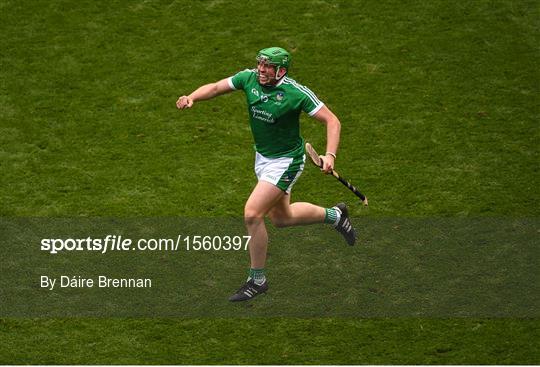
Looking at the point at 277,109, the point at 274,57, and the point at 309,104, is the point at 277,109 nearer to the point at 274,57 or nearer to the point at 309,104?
the point at 309,104

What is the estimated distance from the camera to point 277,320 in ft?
41.7

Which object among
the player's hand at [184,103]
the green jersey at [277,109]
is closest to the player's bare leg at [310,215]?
the green jersey at [277,109]

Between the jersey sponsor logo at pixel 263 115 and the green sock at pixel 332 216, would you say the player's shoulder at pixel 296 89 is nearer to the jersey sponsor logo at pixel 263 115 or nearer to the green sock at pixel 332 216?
the jersey sponsor logo at pixel 263 115

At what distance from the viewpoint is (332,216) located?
13742 mm

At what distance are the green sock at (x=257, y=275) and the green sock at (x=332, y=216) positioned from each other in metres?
1.12

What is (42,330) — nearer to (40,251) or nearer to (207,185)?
(40,251)

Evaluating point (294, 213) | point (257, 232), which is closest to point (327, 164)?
point (257, 232)

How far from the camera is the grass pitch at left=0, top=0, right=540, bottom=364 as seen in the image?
488 inches

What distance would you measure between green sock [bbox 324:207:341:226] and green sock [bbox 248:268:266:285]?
3.67ft

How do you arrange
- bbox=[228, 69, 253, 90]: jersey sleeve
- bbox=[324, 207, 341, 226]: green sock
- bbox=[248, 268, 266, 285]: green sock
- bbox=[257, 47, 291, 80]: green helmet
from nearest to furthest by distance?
bbox=[257, 47, 291, 80]: green helmet → bbox=[228, 69, 253, 90]: jersey sleeve → bbox=[248, 268, 266, 285]: green sock → bbox=[324, 207, 341, 226]: green sock

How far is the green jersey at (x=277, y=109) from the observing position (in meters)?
12.5

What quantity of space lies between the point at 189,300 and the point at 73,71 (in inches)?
194

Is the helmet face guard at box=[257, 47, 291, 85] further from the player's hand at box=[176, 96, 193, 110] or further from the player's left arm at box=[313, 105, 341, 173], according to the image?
the player's hand at box=[176, 96, 193, 110]

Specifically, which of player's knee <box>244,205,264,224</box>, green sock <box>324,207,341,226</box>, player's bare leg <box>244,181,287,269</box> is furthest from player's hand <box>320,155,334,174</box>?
green sock <box>324,207,341,226</box>
